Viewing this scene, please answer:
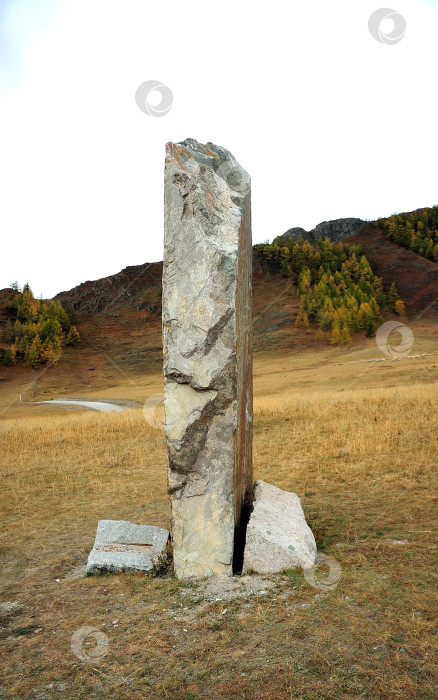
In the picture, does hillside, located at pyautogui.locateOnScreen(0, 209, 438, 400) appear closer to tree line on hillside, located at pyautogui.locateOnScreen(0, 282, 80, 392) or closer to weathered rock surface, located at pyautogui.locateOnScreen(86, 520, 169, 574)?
tree line on hillside, located at pyautogui.locateOnScreen(0, 282, 80, 392)

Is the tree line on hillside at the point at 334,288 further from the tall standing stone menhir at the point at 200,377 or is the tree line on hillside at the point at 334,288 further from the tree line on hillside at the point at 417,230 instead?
the tall standing stone menhir at the point at 200,377

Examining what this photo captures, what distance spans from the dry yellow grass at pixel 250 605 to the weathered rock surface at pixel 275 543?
0.26 m

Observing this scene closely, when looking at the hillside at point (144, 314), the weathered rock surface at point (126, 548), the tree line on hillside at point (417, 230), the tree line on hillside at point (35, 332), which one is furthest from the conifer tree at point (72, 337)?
the weathered rock surface at point (126, 548)

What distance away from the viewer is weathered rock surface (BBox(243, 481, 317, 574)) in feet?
17.0

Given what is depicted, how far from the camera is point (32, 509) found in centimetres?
841

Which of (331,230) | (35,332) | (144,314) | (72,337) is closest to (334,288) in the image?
(144,314)

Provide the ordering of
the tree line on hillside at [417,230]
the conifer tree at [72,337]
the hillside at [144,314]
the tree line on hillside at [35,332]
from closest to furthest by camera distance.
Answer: the tree line on hillside at [35,332]
the hillside at [144,314]
the conifer tree at [72,337]
the tree line on hillside at [417,230]

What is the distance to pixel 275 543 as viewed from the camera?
17.1 ft

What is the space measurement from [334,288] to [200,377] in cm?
5667

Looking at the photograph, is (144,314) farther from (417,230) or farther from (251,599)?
(251,599)

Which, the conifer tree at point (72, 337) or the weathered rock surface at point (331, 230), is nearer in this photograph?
the conifer tree at point (72, 337)

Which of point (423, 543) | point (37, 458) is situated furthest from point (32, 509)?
point (423, 543)

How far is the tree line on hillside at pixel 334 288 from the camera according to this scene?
2076 inches

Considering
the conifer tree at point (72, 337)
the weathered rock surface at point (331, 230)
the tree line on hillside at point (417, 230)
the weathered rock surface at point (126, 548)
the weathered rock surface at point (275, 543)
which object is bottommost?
the weathered rock surface at point (126, 548)
